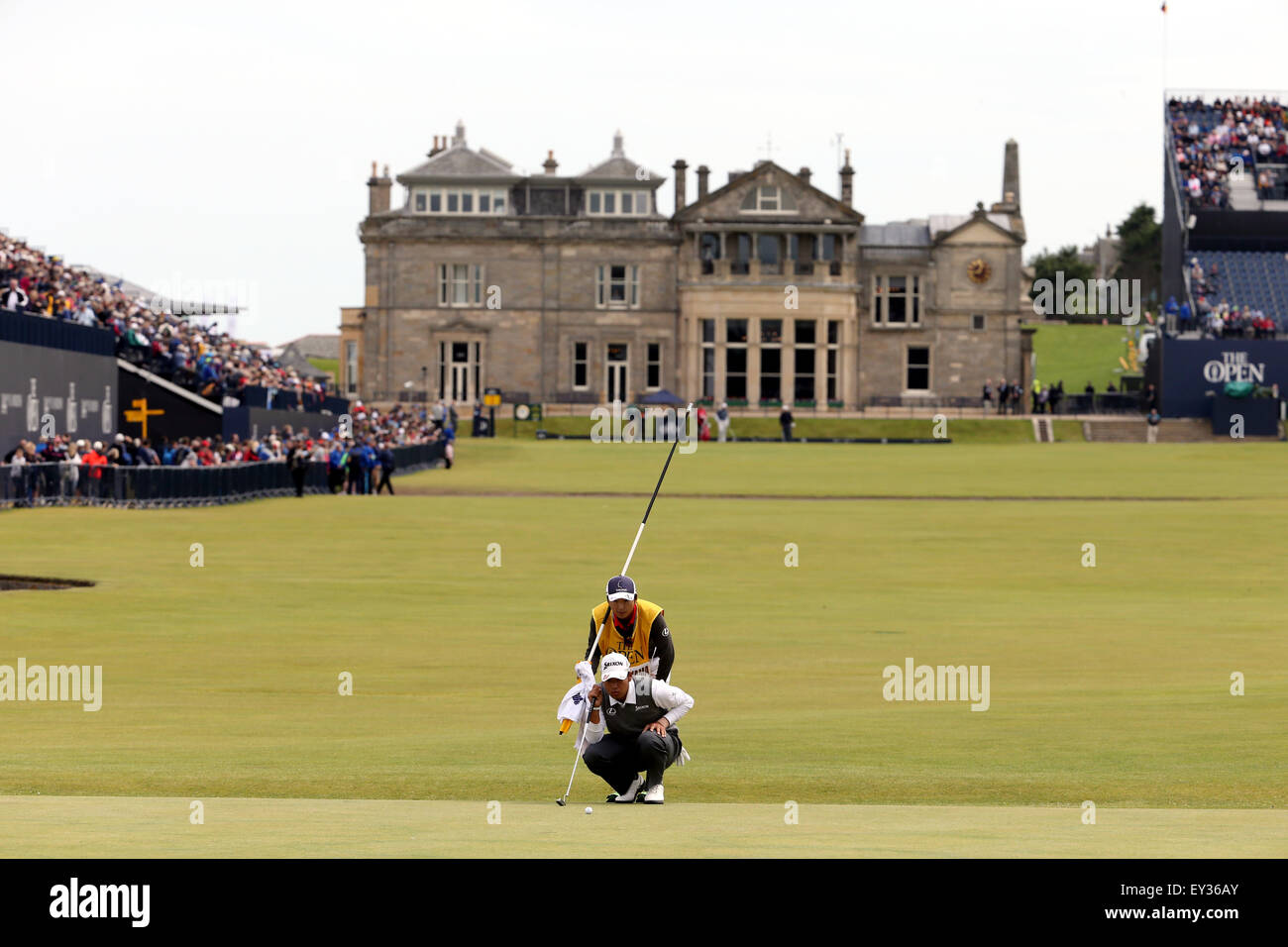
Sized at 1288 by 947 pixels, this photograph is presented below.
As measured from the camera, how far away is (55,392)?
175 feet

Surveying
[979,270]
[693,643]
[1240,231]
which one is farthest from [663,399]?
[693,643]

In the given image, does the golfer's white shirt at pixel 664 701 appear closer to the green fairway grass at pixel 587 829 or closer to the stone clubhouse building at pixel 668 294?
the green fairway grass at pixel 587 829

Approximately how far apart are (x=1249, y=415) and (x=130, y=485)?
62.1 m

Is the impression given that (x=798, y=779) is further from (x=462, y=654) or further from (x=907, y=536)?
(x=907, y=536)

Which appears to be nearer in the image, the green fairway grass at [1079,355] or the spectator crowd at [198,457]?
the spectator crowd at [198,457]

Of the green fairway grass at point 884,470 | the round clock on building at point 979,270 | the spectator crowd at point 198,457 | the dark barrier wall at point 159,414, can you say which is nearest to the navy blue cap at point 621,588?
the spectator crowd at point 198,457

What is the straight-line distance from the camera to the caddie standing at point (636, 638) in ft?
46.7

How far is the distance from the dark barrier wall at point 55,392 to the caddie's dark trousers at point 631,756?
38.3 metres

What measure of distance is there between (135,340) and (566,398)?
5190 cm

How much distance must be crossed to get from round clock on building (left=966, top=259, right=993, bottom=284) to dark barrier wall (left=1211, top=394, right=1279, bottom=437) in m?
22.5

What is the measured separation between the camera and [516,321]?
113 m

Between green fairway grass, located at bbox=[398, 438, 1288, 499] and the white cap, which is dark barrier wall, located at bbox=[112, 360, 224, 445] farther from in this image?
the white cap

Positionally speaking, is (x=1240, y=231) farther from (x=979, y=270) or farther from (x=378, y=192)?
(x=378, y=192)
